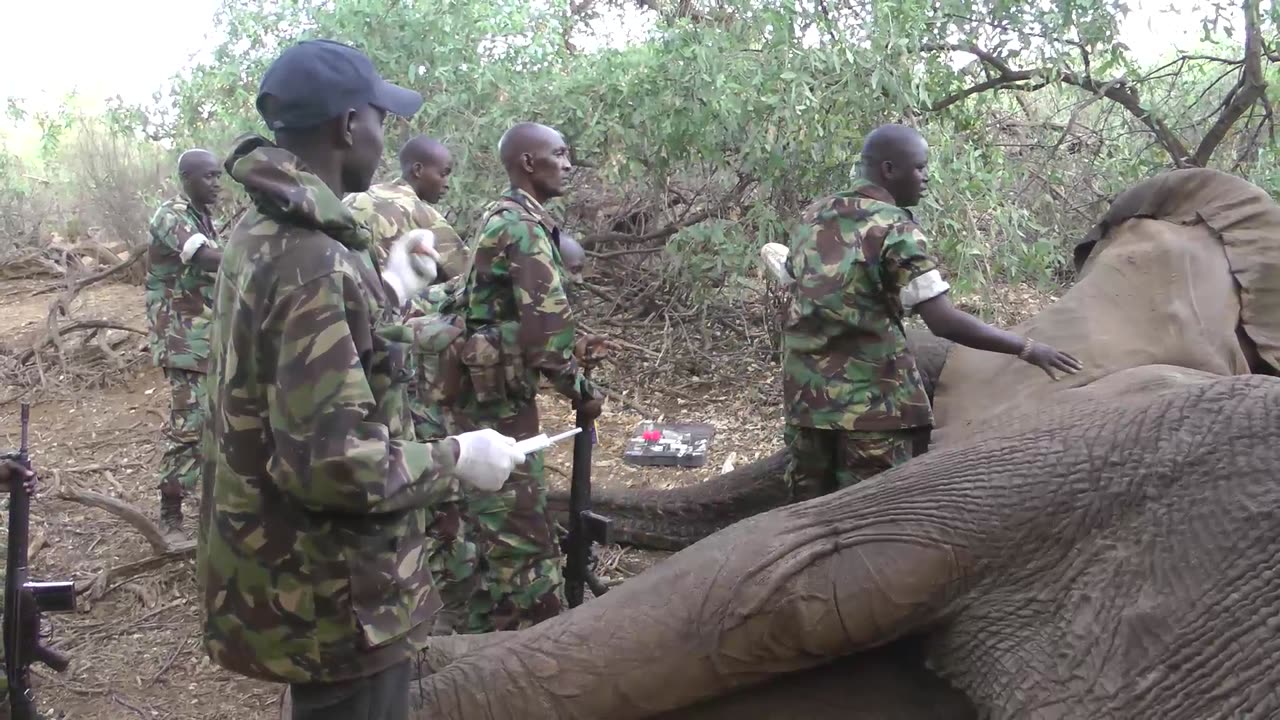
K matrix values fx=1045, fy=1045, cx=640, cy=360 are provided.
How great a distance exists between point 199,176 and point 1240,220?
4664mm

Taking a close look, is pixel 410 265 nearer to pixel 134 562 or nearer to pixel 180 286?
pixel 134 562

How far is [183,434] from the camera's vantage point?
213 inches

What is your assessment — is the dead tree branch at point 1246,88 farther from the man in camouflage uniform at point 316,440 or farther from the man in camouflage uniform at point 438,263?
the man in camouflage uniform at point 316,440

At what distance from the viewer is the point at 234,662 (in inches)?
77.2

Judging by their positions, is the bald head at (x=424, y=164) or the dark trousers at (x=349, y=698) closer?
the dark trousers at (x=349, y=698)

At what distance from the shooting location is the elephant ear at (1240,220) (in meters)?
3.47

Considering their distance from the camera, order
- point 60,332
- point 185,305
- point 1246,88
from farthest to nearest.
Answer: point 60,332 < point 1246,88 < point 185,305

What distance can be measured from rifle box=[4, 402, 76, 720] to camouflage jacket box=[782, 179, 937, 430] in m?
2.48

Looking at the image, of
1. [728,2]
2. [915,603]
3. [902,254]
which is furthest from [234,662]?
[728,2]

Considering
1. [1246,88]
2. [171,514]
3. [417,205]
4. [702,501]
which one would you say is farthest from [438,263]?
[1246,88]

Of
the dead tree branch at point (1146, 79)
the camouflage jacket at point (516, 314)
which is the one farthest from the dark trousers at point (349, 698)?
the dead tree branch at point (1146, 79)

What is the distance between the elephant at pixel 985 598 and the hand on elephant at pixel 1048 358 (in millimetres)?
259

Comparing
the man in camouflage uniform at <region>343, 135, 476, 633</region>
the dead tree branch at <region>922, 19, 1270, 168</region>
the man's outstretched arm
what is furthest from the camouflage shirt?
the dead tree branch at <region>922, 19, 1270, 168</region>

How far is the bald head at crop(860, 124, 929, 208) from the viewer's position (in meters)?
3.46
